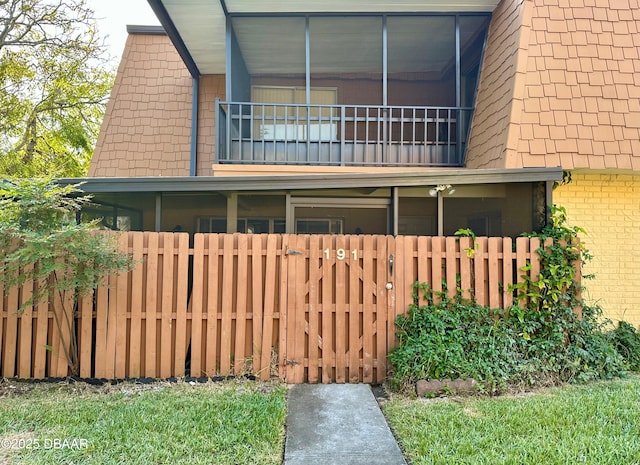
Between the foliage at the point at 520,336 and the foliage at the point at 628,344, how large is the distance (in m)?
0.63

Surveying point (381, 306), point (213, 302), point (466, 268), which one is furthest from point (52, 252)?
point (466, 268)

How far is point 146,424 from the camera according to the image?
3301 mm

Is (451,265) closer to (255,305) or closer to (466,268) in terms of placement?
(466,268)

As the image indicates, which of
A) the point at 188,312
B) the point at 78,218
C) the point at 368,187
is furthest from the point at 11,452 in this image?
the point at 368,187

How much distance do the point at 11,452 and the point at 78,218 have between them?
3.57 meters

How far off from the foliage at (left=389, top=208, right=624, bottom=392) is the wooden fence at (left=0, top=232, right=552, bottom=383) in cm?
17

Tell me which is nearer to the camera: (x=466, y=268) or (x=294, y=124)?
(x=466, y=268)

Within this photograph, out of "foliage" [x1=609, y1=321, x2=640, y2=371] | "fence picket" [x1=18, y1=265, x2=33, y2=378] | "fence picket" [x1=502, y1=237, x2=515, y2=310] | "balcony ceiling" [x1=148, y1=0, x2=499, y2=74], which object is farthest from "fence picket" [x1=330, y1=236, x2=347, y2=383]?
"balcony ceiling" [x1=148, y1=0, x2=499, y2=74]

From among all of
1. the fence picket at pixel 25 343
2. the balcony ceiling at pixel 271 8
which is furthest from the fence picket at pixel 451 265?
the balcony ceiling at pixel 271 8

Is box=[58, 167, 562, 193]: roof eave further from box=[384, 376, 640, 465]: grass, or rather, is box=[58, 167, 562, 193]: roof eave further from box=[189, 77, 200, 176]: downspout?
box=[189, 77, 200, 176]: downspout

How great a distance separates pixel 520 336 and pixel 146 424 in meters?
3.99

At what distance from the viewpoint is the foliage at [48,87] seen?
13.6 meters

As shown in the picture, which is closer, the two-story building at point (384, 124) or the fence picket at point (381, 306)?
the fence picket at point (381, 306)

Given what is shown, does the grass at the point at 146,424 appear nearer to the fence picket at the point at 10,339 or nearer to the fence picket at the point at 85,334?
the fence picket at the point at 85,334
